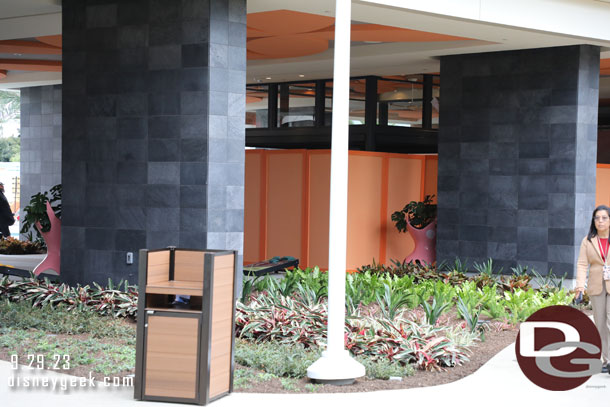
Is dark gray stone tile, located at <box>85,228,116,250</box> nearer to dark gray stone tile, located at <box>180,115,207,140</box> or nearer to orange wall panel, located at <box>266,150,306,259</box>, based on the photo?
dark gray stone tile, located at <box>180,115,207,140</box>

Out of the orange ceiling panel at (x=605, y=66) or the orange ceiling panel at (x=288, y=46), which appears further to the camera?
the orange ceiling panel at (x=605, y=66)

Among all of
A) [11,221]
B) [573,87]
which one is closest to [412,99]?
[573,87]

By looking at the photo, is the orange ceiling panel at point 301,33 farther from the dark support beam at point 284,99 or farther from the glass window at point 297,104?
the dark support beam at point 284,99

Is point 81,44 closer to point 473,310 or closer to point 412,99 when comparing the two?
point 473,310

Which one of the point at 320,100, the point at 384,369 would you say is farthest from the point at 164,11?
the point at 320,100

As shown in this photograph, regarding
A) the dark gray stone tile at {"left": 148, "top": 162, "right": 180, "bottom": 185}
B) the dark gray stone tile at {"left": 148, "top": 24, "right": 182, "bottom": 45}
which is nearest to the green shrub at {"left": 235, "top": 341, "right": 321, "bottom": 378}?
the dark gray stone tile at {"left": 148, "top": 162, "right": 180, "bottom": 185}

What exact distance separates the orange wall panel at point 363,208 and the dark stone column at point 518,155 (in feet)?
4.50

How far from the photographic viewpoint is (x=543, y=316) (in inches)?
363

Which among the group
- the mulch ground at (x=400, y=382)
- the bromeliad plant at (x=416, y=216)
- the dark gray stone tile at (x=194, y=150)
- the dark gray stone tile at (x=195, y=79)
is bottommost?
the mulch ground at (x=400, y=382)

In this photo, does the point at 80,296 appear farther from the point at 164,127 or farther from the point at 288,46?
the point at 288,46

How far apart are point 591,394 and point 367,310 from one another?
374cm

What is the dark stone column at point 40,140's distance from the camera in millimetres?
21000

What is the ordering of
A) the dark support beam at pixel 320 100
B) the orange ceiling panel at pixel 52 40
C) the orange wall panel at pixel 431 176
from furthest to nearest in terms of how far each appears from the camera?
the dark support beam at pixel 320 100 → the orange wall panel at pixel 431 176 → the orange ceiling panel at pixel 52 40

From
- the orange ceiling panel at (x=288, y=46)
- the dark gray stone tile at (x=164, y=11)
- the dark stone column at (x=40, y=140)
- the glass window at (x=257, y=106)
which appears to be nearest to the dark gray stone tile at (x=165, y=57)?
the dark gray stone tile at (x=164, y=11)
